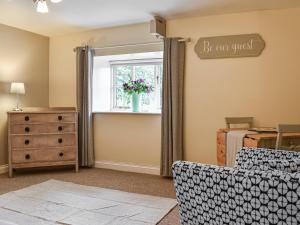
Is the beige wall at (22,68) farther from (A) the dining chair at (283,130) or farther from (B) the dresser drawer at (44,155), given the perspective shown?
(A) the dining chair at (283,130)

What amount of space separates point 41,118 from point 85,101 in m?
0.70

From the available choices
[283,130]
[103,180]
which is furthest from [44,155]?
[283,130]

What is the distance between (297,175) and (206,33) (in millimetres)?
2924

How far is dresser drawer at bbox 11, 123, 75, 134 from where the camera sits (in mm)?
3898

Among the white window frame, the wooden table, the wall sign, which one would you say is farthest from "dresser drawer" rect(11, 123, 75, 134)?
the wooden table

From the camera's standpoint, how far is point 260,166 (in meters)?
1.49

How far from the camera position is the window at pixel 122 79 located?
4453 mm

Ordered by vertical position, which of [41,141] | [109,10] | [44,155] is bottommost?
[44,155]

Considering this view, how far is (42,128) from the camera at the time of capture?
404cm

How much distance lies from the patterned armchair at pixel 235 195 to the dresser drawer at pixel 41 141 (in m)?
3.08

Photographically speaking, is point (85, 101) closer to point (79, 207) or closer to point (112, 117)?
point (112, 117)

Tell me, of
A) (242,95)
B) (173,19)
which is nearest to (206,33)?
(173,19)

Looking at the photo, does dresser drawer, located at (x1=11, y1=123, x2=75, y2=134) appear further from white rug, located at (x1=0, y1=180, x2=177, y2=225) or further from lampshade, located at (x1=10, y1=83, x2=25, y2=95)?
white rug, located at (x1=0, y1=180, x2=177, y2=225)

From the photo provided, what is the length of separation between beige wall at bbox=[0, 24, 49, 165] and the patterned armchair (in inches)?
140
